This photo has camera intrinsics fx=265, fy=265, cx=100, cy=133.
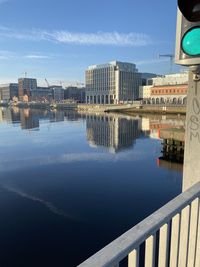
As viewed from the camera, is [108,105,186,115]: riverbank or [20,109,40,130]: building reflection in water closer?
[20,109,40,130]: building reflection in water

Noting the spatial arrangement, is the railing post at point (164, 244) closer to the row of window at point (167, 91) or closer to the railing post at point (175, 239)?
the railing post at point (175, 239)

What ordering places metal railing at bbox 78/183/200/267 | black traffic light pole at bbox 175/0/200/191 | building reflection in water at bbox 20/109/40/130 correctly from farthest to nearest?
building reflection in water at bbox 20/109/40/130 → black traffic light pole at bbox 175/0/200/191 → metal railing at bbox 78/183/200/267

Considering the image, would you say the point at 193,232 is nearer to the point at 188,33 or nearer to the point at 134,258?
the point at 134,258

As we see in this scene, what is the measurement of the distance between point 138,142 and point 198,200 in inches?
1752

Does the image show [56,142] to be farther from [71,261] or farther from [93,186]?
[71,261]

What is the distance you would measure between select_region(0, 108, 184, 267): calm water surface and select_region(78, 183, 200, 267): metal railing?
9.67 metres

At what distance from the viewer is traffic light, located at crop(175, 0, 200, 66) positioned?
92.7 inches

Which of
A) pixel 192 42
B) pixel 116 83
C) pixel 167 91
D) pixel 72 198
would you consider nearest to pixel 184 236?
pixel 192 42

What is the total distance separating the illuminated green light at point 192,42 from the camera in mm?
2468

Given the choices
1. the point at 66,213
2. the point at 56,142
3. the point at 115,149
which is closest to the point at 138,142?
the point at 115,149

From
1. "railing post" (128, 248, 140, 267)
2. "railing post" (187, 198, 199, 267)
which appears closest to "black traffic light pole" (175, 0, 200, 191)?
"railing post" (187, 198, 199, 267)

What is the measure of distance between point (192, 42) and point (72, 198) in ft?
58.1

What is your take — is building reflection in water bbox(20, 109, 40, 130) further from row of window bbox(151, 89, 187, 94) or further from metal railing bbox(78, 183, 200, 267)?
metal railing bbox(78, 183, 200, 267)

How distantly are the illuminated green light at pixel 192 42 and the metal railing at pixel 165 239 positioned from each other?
1.34 meters
